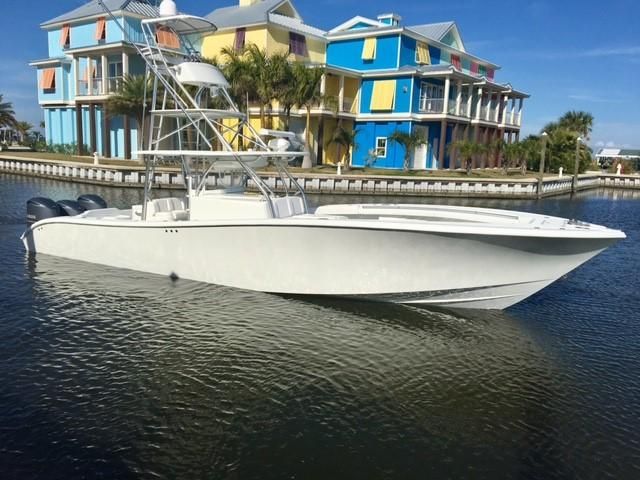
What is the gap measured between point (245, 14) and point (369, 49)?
9.55 meters

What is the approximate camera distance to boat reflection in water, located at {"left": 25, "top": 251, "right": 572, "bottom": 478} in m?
5.82

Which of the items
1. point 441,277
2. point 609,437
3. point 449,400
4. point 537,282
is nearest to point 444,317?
point 441,277

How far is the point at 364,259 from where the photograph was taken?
9453 millimetres

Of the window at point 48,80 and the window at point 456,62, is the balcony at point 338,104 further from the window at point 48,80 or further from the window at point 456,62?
the window at point 48,80

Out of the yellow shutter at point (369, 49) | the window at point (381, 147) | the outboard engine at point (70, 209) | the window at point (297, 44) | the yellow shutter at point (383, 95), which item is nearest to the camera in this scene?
the outboard engine at point (70, 209)

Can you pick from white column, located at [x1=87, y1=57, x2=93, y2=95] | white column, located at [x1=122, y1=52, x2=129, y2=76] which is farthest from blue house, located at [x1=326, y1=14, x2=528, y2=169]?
white column, located at [x1=87, y1=57, x2=93, y2=95]

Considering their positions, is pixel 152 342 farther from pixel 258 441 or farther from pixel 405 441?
pixel 405 441

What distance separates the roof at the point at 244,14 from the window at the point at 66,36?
35.7 feet

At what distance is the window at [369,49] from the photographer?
4069 cm

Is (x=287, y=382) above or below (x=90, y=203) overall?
below

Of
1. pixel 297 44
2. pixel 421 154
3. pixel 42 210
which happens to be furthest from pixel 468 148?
pixel 42 210

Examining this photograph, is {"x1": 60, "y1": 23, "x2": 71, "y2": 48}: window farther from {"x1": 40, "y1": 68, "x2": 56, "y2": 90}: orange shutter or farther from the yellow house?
the yellow house

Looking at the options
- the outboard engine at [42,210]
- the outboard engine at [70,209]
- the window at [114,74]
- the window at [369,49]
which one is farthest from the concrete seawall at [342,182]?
the outboard engine at [42,210]

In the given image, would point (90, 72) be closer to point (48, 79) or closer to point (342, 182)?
point (48, 79)
